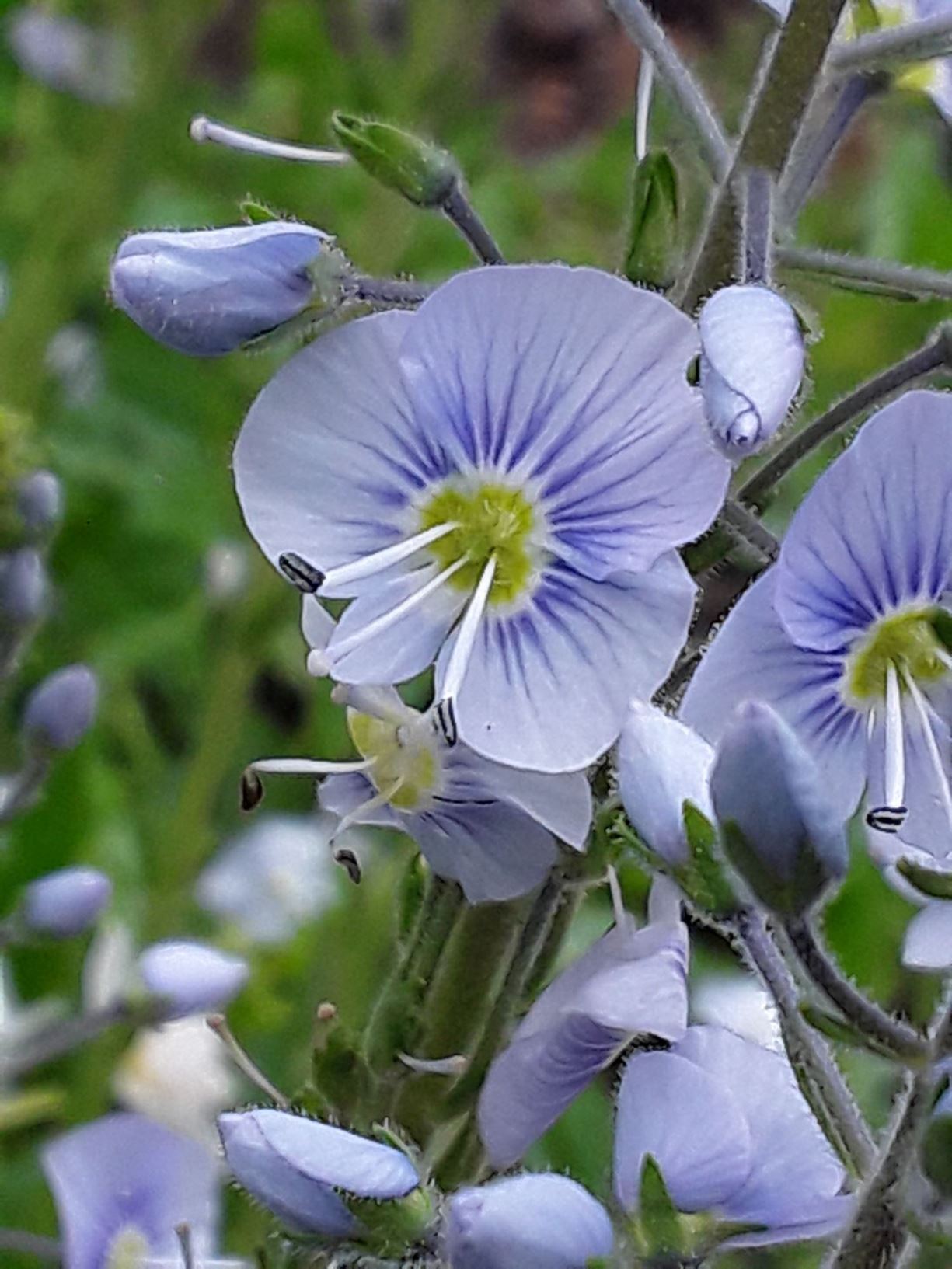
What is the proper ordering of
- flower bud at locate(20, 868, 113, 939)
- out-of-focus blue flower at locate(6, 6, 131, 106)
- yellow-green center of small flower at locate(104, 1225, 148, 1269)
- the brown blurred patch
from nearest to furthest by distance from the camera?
yellow-green center of small flower at locate(104, 1225, 148, 1269) → flower bud at locate(20, 868, 113, 939) → out-of-focus blue flower at locate(6, 6, 131, 106) → the brown blurred patch

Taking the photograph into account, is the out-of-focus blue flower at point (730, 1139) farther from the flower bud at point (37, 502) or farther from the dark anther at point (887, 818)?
the flower bud at point (37, 502)

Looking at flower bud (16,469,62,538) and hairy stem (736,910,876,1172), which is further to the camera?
flower bud (16,469,62,538)

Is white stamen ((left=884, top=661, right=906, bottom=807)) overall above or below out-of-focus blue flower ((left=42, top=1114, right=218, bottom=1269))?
above

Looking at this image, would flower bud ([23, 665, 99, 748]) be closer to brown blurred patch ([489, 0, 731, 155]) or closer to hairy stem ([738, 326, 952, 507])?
hairy stem ([738, 326, 952, 507])

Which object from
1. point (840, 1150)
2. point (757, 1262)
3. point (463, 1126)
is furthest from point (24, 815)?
point (840, 1150)

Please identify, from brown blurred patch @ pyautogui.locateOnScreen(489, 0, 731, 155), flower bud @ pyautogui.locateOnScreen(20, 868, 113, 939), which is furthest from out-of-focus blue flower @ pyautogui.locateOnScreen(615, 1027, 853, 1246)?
brown blurred patch @ pyautogui.locateOnScreen(489, 0, 731, 155)

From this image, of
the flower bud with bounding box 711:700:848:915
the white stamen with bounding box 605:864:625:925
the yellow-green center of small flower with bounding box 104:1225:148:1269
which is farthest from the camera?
the yellow-green center of small flower with bounding box 104:1225:148:1269

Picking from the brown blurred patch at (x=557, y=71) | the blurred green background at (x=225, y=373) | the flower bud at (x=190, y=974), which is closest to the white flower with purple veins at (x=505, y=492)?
the flower bud at (x=190, y=974)
